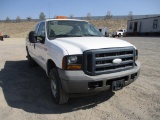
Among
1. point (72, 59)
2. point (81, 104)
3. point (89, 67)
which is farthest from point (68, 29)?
point (81, 104)

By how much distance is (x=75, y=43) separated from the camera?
4.07 m

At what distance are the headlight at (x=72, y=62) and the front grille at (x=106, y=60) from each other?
12 centimetres

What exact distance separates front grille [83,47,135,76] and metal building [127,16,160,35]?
3406 cm

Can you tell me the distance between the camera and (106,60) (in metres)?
3.81

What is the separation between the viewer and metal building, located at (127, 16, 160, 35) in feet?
119

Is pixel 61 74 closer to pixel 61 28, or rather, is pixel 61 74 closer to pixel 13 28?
pixel 61 28

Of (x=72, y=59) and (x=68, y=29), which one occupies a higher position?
(x=68, y=29)

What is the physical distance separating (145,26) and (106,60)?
3790cm

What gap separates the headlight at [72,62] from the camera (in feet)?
12.1

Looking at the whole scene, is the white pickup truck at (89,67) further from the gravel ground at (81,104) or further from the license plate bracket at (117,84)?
the gravel ground at (81,104)

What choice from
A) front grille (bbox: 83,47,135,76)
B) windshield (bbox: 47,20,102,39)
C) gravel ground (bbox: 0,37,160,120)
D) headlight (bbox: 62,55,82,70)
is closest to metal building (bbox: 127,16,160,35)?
windshield (bbox: 47,20,102,39)

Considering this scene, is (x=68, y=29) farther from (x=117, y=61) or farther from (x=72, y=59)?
(x=117, y=61)

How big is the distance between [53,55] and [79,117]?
1.43 meters

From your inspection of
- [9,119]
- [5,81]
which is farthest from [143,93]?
[5,81]
